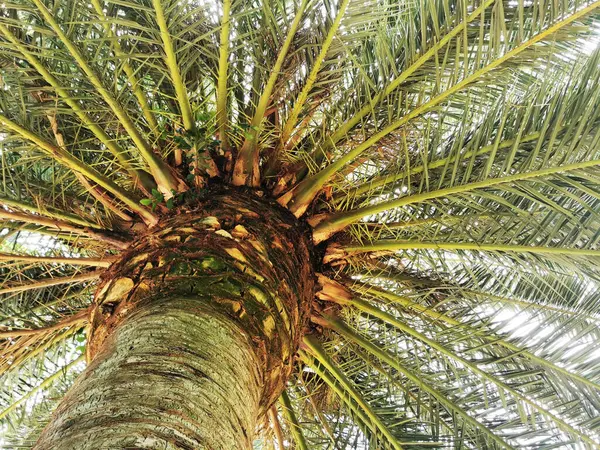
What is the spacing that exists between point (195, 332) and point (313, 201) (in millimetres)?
1559

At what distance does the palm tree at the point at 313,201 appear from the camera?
2.40 meters

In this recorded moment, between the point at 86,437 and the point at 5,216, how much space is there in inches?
84.3

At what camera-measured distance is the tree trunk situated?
1.42 m

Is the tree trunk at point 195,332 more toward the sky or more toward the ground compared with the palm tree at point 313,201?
more toward the ground

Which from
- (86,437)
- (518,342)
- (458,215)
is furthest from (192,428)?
(518,342)

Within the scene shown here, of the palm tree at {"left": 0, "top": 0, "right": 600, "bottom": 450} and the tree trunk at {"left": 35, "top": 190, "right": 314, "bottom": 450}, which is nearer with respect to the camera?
the tree trunk at {"left": 35, "top": 190, "right": 314, "bottom": 450}

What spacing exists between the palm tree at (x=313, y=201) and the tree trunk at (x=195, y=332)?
0.01m

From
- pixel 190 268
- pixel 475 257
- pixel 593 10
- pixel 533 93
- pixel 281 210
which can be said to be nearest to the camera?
pixel 190 268

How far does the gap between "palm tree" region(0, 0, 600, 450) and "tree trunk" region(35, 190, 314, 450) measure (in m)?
0.01

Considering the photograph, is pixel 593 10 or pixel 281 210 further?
pixel 281 210

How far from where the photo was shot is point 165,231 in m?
2.53

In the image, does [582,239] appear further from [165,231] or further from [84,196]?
[84,196]

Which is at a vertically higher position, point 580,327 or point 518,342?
point 580,327

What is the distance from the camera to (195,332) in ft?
6.08
